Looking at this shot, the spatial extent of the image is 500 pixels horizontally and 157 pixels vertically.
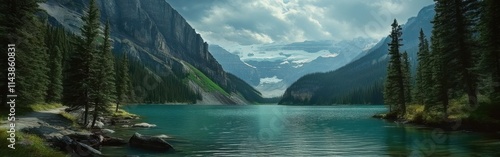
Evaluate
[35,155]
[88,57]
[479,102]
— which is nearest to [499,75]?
[479,102]

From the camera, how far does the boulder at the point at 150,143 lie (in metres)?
34.8

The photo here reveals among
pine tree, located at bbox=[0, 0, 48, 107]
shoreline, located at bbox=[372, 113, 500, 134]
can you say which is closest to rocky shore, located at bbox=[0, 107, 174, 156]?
pine tree, located at bbox=[0, 0, 48, 107]

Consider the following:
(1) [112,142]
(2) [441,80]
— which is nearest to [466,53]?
(2) [441,80]

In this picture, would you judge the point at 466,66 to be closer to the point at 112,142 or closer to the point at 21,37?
the point at 112,142

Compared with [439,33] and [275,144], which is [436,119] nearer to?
[439,33]

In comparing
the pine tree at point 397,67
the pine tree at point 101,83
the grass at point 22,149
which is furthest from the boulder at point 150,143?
the pine tree at point 397,67

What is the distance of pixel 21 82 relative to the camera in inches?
1594

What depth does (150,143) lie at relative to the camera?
35.4 metres

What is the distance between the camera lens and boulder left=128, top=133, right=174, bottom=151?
34.8 m

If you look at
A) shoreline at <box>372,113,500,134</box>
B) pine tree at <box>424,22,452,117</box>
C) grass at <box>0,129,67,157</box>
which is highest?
pine tree at <box>424,22,452,117</box>

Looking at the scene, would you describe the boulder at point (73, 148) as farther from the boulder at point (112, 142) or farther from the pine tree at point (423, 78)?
the pine tree at point (423, 78)

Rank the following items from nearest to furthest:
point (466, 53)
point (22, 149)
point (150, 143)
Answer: point (22, 149), point (150, 143), point (466, 53)

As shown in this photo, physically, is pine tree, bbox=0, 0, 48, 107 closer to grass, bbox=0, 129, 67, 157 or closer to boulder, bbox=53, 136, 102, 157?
boulder, bbox=53, 136, 102, 157

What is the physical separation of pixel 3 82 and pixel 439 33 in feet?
178
